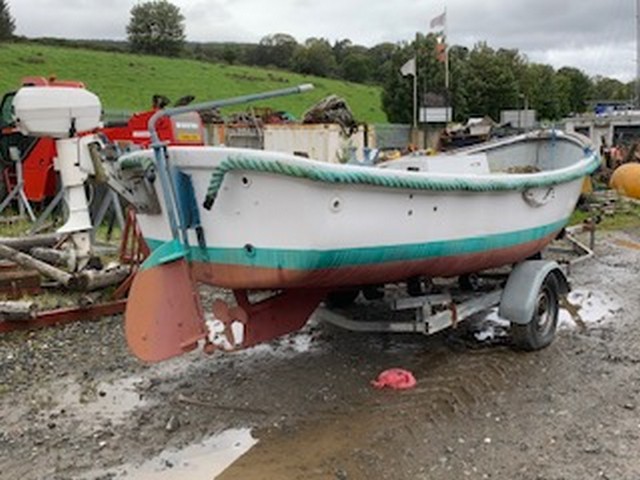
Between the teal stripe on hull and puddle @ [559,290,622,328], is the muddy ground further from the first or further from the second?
the teal stripe on hull

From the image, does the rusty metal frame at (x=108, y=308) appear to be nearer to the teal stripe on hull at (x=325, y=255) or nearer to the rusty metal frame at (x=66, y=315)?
the rusty metal frame at (x=66, y=315)

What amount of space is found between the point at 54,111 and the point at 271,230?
11.9 ft

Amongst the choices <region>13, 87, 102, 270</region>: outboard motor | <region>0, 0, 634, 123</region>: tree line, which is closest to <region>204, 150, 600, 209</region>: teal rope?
<region>13, 87, 102, 270</region>: outboard motor

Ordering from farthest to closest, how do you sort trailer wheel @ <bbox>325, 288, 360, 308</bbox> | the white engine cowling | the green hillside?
the green hillside
the white engine cowling
trailer wheel @ <bbox>325, 288, 360, 308</bbox>

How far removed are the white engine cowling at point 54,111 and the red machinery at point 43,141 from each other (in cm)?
327

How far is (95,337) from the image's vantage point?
6.45 metres

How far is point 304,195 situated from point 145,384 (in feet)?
6.82

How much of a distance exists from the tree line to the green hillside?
4.05 metres

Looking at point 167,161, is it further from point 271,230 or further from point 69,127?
point 69,127

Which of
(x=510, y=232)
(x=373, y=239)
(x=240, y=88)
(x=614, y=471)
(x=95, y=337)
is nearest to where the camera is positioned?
(x=614, y=471)

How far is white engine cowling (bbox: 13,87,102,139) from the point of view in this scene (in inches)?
274

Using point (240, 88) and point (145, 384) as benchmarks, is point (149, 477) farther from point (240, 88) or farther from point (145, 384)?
point (240, 88)

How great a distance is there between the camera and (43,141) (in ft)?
40.9

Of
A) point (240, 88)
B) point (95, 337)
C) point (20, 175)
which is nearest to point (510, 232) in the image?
point (95, 337)
